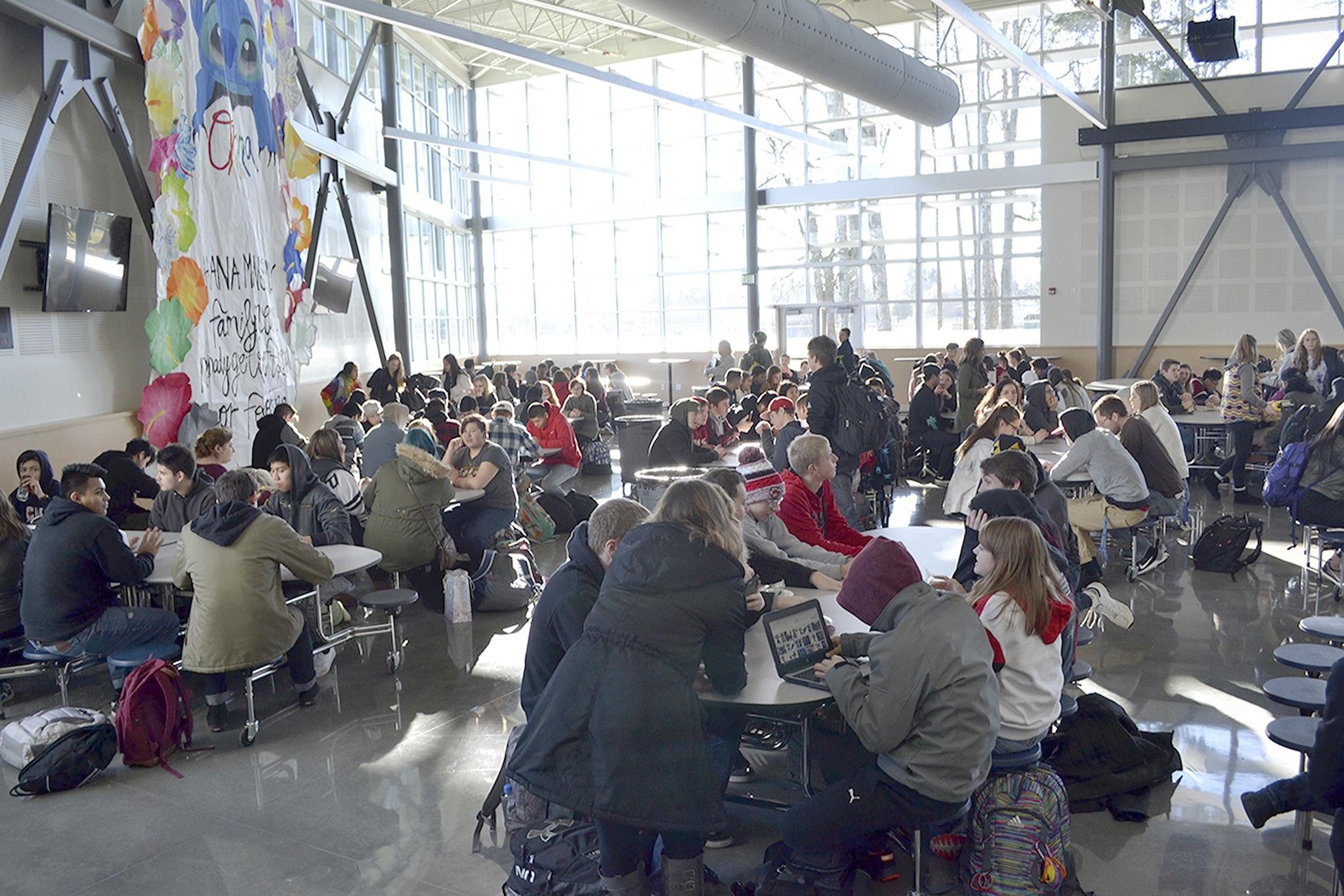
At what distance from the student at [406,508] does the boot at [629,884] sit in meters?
3.60

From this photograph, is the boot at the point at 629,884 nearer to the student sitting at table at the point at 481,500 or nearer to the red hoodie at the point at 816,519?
the red hoodie at the point at 816,519

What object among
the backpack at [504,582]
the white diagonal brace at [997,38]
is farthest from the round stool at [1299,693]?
the white diagonal brace at [997,38]

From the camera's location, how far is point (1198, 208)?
17062 mm

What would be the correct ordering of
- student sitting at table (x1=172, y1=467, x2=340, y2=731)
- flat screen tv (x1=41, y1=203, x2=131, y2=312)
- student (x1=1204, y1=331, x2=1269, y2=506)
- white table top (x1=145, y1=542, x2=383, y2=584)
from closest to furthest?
student sitting at table (x1=172, y1=467, x2=340, y2=731) → white table top (x1=145, y1=542, x2=383, y2=584) → flat screen tv (x1=41, y1=203, x2=131, y2=312) → student (x1=1204, y1=331, x2=1269, y2=506)

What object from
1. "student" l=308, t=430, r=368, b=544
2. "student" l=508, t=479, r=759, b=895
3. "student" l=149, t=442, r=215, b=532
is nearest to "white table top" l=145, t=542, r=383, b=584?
"student" l=149, t=442, r=215, b=532

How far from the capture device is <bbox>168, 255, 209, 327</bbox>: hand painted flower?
869 cm

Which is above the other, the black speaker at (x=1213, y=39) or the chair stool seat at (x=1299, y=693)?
the black speaker at (x=1213, y=39)

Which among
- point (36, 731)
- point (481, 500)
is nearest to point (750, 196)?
point (481, 500)

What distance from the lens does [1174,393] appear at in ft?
35.3

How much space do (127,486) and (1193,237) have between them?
54.6ft

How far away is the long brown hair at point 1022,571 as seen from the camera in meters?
3.22

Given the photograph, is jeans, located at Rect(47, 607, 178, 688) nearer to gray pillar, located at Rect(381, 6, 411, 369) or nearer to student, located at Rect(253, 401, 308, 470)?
student, located at Rect(253, 401, 308, 470)

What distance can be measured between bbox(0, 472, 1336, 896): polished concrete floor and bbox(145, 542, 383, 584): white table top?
694 millimetres

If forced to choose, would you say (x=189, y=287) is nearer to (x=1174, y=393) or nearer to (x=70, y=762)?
(x=70, y=762)
